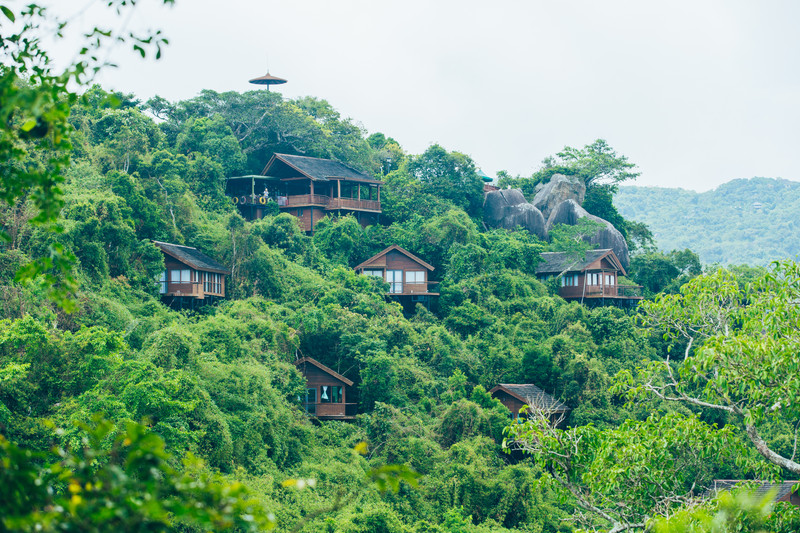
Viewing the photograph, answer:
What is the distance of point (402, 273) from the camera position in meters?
33.8

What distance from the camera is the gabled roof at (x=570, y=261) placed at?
3697 centimetres

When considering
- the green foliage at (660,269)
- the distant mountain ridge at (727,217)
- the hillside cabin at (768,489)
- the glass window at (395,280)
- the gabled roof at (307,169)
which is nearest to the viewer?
the hillside cabin at (768,489)

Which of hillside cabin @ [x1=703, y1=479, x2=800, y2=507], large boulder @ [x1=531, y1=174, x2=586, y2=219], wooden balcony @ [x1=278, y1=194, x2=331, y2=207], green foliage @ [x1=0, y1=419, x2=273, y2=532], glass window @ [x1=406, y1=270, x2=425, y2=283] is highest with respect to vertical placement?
large boulder @ [x1=531, y1=174, x2=586, y2=219]

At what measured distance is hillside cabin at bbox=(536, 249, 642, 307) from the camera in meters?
36.9

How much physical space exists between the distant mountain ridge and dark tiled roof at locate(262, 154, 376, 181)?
67686 millimetres

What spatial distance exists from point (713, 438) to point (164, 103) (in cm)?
3466

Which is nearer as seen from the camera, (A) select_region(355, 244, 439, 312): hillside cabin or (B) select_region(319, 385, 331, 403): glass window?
(B) select_region(319, 385, 331, 403): glass window

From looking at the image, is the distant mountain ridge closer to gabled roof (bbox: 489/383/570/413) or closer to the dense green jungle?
the dense green jungle

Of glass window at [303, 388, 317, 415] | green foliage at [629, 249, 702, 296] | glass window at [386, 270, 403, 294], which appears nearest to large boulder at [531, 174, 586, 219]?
green foliage at [629, 249, 702, 296]

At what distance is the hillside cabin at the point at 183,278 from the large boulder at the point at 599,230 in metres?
20.3

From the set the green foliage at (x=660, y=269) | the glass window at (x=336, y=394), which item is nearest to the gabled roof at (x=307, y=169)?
the glass window at (x=336, y=394)

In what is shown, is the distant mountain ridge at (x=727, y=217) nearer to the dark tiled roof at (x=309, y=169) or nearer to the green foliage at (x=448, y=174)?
the green foliage at (x=448, y=174)

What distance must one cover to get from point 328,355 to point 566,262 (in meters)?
14.8

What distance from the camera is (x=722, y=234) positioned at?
342ft
